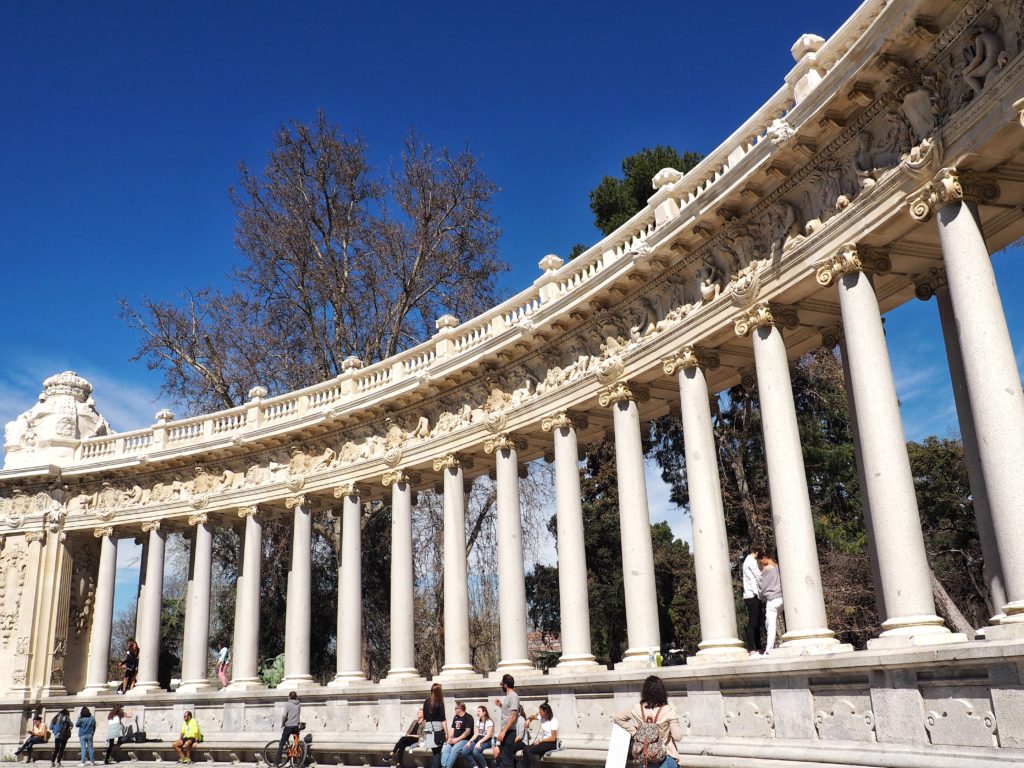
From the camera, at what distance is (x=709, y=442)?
83.3 ft

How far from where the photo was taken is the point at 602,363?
29234mm

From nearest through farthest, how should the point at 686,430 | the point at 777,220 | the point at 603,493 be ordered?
the point at 777,220, the point at 686,430, the point at 603,493

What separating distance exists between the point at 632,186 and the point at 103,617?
130 feet

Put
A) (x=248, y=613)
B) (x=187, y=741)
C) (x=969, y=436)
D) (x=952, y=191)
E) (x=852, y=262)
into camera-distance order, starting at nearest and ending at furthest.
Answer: (x=952, y=191) → (x=852, y=262) → (x=969, y=436) → (x=187, y=741) → (x=248, y=613)

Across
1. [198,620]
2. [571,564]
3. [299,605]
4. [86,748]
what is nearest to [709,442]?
[571,564]

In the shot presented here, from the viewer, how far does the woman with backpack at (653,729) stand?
42.9 feet

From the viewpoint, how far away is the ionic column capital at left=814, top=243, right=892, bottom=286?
67.1 ft

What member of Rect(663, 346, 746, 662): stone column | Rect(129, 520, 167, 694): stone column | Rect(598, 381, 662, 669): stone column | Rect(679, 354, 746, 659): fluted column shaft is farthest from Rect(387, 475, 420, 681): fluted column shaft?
Rect(663, 346, 746, 662): stone column

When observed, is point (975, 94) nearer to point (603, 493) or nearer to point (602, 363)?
point (602, 363)

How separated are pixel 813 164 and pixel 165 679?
44477mm

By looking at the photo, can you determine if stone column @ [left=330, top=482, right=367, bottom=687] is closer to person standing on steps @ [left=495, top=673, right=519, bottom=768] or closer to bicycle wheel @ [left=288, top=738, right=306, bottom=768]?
bicycle wheel @ [left=288, top=738, right=306, bottom=768]

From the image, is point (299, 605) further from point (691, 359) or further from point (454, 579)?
point (691, 359)

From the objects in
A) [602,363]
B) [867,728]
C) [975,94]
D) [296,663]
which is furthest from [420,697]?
[975,94]

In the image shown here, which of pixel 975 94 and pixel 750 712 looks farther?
pixel 750 712
